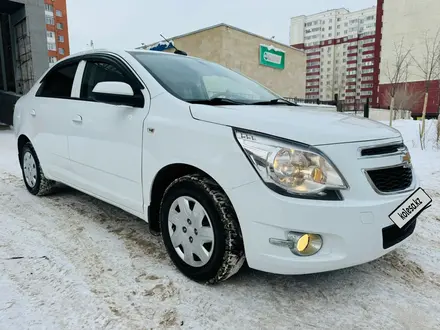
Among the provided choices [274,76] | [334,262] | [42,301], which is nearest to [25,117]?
[42,301]

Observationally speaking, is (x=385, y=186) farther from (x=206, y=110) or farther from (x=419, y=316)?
(x=206, y=110)

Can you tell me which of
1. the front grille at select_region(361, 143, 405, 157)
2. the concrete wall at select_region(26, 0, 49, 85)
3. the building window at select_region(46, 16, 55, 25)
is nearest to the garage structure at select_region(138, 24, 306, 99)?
the concrete wall at select_region(26, 0, 49, 85)

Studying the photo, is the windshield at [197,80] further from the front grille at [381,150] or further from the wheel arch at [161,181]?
the front grille at [381,150]

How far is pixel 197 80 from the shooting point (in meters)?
2.71

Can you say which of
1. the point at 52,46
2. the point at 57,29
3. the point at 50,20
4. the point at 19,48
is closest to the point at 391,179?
the point at 19,48

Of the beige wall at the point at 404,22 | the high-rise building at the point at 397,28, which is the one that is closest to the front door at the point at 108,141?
the high-rise building at the point at 397,28

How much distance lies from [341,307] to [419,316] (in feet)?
1.34

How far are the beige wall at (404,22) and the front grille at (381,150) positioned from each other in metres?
42.2

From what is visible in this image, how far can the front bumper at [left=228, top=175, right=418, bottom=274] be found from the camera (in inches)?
67.2

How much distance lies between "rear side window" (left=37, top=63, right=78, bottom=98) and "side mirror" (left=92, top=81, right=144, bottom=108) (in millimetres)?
921

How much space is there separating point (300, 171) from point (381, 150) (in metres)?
0.57

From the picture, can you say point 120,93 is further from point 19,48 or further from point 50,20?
point 50,20

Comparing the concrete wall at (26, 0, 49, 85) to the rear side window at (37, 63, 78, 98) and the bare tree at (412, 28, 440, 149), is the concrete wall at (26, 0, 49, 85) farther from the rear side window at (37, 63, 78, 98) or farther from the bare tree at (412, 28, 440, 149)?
the bare tree at (412, 28, 440, 149)

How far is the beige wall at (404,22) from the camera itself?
39844 millimetres
